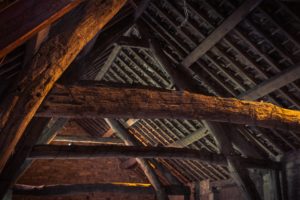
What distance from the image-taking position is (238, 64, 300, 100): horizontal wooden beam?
13.9 feet

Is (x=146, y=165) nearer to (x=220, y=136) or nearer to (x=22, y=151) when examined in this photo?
(x=220, y=136)

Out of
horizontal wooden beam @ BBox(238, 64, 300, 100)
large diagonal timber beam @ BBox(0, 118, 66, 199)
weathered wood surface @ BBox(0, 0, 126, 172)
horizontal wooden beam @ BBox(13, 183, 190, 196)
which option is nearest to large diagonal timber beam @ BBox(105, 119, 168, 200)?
horizontal wooden beam @ BBox(13, 183, 190, 196)

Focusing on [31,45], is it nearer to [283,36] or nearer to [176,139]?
[283,36]

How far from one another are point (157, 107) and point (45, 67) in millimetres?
1151

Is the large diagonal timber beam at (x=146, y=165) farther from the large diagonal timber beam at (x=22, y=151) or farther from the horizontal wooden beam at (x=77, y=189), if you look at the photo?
the large diagonal timber beam at (x=22, y=151)

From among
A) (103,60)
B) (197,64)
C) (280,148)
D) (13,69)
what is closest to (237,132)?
(280,148)

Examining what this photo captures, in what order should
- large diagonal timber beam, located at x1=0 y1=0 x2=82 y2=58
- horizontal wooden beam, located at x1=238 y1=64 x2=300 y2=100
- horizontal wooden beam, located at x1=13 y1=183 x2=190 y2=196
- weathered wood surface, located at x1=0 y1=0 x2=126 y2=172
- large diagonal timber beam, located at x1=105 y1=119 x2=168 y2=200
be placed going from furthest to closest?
large diagonal timber beam, located at x1=105 y1=119 x2=168 y2=200 → horizontal wooden beam, located at x1=13 y1=183 x2=190 y2=196 → horizontal wooden beam, located at x1=238 y1=64 x2=300 y2=100 → weathered wood surface, located at x1=0 y1=0 x2=126 y2=172 → large diagonal timber beam, located at x1=0 y1=0 x2=82 y2=58

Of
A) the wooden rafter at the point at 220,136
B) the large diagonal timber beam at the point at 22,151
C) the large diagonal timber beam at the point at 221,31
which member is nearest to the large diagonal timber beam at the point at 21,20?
the large diagonal timber beam at the point at 221,31

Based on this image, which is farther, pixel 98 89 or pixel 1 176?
pixel 1 176

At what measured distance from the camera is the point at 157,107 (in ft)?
10.1

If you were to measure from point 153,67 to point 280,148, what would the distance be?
8.92 ft

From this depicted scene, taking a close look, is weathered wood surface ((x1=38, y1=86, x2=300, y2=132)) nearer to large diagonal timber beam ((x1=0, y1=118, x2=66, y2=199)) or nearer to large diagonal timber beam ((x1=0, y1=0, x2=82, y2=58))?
large diagonal timber beam ((x1=0, y1=0, x2=82, y2=58))

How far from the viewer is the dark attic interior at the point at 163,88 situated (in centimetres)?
232

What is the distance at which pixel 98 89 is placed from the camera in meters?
2.94
